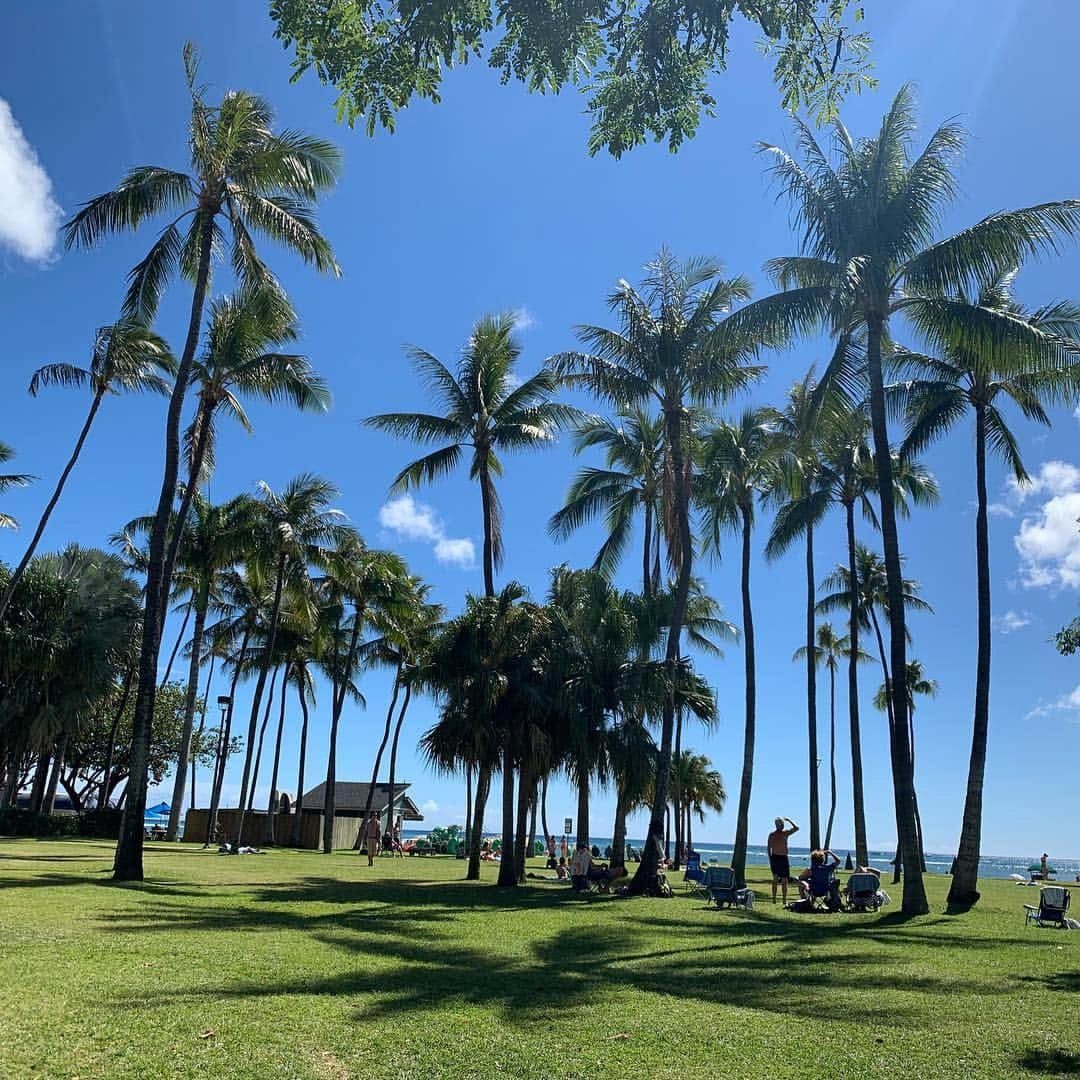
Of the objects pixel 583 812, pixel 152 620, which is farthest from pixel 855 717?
pixel 152 620

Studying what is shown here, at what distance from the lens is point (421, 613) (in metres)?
47.3

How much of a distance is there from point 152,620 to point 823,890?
14569mm

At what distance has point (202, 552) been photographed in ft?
124

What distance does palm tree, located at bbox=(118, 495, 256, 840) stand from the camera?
1421 inches

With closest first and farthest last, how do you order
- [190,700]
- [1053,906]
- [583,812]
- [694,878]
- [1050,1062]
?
[1050,1062] < [1053,906] < [694,878] < [583,812] < [190,700]

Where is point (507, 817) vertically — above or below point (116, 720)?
below

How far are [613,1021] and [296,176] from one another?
18.0m

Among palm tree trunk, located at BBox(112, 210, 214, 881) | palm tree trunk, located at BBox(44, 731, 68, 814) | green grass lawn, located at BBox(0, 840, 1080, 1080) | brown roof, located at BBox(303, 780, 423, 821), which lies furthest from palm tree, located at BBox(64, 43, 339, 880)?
brown roof, located at BBox(303, 780, 423, 821)

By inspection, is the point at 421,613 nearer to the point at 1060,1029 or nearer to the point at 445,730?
the point at 445,730

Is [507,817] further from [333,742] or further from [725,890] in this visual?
[333,742]

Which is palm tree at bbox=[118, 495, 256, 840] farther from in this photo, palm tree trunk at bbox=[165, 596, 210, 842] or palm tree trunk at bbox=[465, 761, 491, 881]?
palm tree trunk at bbox=[465, 761, 491, 881]

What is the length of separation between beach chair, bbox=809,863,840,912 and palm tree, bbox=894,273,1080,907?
10.7ft

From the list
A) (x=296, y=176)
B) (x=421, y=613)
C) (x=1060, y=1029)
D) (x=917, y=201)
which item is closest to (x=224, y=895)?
(x=1060, y=1029)

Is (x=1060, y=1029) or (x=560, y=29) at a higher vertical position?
(x=560, y=29)
